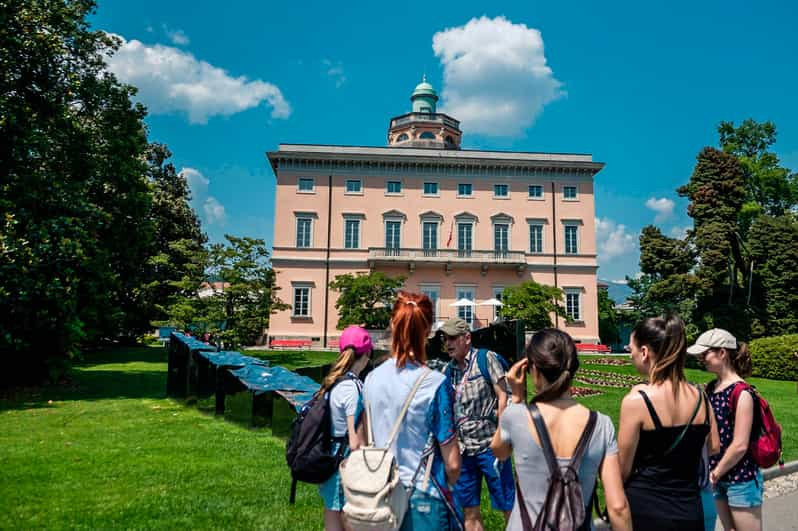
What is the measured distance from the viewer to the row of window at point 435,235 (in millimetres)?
37656

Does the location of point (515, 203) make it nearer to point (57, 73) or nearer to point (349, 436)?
point (57, 73)

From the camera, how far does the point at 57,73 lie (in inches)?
602

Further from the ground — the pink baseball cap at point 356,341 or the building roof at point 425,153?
the building roof at point 425,153

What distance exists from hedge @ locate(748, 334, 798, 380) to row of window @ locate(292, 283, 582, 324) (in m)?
14.9

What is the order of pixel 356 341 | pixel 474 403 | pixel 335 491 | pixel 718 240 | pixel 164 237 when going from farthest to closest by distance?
pixel 164 237 → pixel 718 240 → pixel 474 403 → pixel 356 341 → pixel 335 491

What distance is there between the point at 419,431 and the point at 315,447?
59 cm

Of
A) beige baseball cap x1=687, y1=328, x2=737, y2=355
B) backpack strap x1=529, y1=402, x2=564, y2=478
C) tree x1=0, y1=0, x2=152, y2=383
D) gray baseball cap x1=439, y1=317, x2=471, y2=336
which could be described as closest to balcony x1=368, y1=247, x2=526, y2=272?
Result: tree x1=0, y1=0, x2=152, y2=383

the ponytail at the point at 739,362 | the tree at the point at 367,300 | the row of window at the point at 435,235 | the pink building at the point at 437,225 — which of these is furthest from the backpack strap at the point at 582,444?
the row of window at the point at 435,235

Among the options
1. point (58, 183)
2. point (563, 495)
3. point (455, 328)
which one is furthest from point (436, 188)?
point (563, 495)

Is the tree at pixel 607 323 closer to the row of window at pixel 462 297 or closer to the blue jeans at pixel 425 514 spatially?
the row of window at pixel 462 297

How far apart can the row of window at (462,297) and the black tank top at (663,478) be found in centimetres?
3393

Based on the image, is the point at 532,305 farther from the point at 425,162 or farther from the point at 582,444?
the point at 582,444

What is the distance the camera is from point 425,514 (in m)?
2.66

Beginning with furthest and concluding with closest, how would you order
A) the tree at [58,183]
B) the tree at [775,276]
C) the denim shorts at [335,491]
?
the tree at [775,276], the tree at [58,183], the denim shorts at [335,491]
